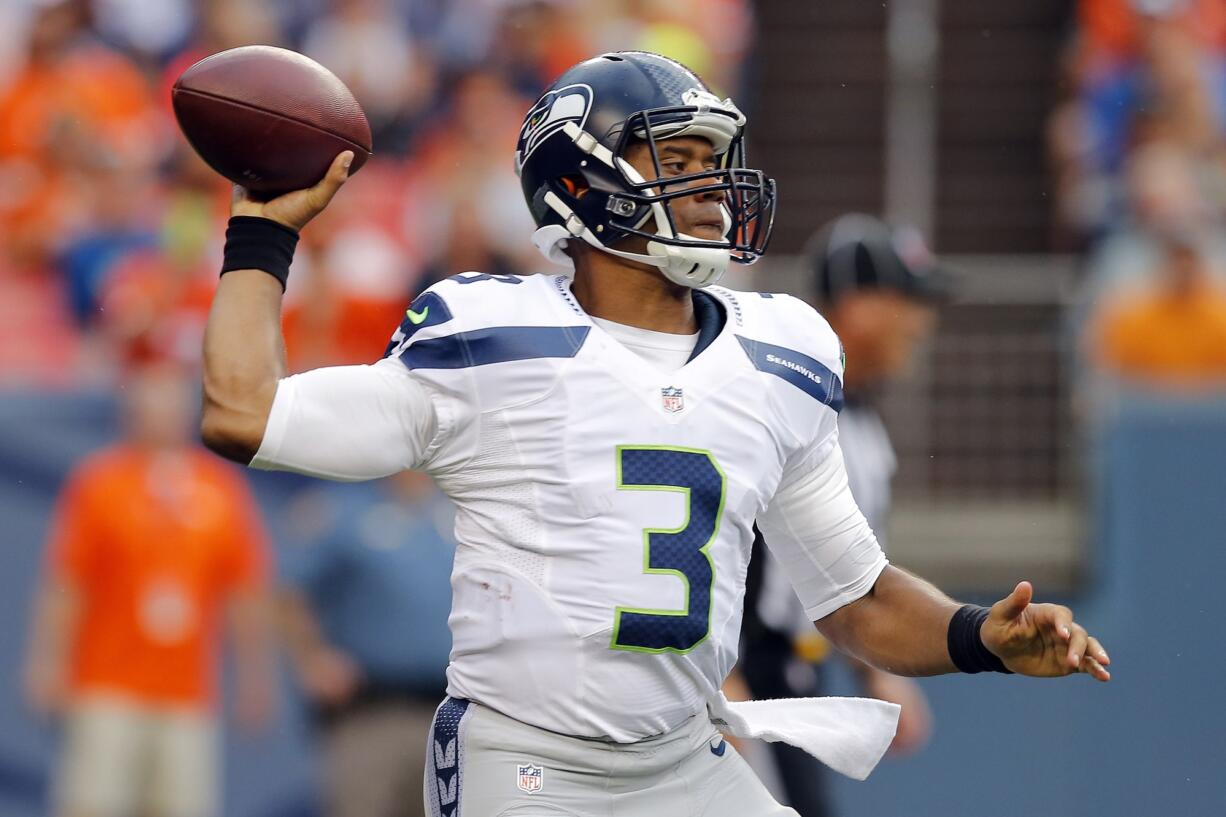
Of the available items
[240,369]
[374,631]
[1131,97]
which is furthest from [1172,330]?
[240,369]

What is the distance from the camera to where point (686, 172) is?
3.22 metres

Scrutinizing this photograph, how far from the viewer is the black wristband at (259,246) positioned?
2.93m

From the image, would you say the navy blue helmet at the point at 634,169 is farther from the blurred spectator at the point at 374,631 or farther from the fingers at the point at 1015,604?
the blurred spectator at the point at 374,631

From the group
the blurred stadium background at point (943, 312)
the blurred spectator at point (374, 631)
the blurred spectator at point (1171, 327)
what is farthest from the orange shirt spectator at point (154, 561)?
the blurred spectator at point (1171, 327)

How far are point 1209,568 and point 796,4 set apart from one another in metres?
4.32

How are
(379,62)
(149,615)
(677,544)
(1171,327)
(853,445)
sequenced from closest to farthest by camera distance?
(677,544), (853,445), (149,615), (1171,327), (379,62)

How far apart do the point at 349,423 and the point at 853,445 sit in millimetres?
2784

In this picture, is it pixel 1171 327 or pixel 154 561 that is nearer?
pixel 154 561

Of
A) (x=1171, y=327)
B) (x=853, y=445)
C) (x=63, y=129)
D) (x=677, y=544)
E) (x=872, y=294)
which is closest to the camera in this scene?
(x=677, y=544)

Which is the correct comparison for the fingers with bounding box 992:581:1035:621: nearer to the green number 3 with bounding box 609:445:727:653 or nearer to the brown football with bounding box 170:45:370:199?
the green number 3 with bounding box 609:445:727:653

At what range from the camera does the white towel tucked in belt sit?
132 inches

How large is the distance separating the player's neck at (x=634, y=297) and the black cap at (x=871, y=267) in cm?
263

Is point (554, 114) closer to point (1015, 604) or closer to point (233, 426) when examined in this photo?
point (233, 426)

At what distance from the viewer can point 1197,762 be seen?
A: 7730 millimetres
